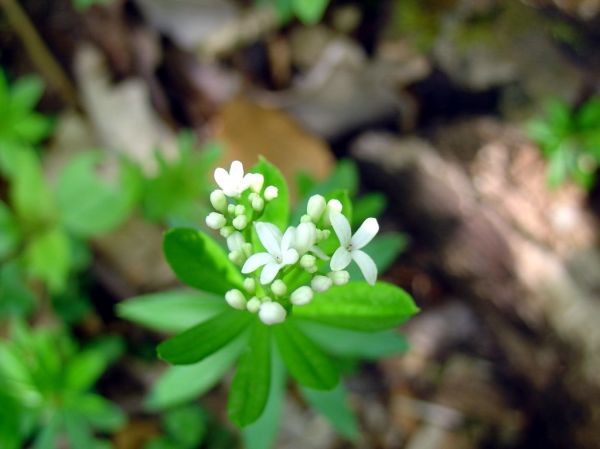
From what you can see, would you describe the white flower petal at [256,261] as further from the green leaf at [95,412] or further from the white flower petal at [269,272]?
the green leaf at [95,412]

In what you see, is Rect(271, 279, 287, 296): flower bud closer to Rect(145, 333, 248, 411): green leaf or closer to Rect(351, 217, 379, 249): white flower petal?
Rect(351, 217, 379, 249): white flower petal

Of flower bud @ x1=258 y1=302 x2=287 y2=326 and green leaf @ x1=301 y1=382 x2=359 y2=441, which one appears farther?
green leaf @ x1=301 y1=382 x2=359 y2=441

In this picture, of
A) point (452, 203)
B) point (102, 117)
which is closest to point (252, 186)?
point (452, 203)

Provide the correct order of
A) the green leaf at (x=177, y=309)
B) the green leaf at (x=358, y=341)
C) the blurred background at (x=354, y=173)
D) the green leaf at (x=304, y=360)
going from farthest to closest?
the blurred background at (x=354, y=173), the green leaf at (x=358, y=341), the green leaf at (x=177, y=309), the green leaf at (x=304, y=360)

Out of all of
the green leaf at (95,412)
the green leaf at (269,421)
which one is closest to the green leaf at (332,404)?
the green leaf at (269,421)

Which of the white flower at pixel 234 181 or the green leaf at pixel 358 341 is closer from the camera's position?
the white flower at pixel 234 181

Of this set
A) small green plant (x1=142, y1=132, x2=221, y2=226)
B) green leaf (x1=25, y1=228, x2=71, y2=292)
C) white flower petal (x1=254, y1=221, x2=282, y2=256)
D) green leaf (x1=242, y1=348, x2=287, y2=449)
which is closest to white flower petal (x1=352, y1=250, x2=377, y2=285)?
white flower petal (x1=254, y1=221, x2=282, y2=256)

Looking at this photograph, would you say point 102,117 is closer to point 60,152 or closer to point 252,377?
point 60,152
